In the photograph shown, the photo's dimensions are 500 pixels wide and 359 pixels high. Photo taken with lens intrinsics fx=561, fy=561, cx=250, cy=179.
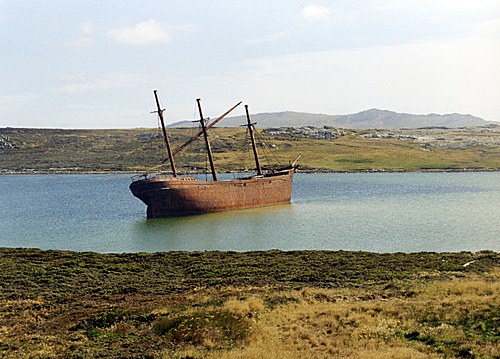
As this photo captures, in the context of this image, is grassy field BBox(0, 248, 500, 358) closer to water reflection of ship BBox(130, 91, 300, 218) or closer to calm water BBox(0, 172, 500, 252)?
calm water BBox(0, 172, 500, 252)

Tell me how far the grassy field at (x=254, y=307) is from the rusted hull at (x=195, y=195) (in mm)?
29264

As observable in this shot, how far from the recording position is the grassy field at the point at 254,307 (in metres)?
17.5

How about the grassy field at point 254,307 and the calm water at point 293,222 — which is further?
the calm water at point 293,222

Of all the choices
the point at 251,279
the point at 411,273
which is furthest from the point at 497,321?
the point at 251,279

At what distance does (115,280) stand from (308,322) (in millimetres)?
14834

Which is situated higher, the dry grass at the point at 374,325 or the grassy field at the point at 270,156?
the grassy field at the point at 270,156

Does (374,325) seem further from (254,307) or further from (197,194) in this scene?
(197,194)

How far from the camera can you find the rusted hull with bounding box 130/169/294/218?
67375 mm

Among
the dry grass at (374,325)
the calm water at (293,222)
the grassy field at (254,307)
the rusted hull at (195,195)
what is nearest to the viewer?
the dry grass at (374,325)

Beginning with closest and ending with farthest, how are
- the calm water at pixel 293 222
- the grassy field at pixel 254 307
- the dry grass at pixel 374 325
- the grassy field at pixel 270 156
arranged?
the dry grass at pixel 374 325
the grassy field at pixel 254 307
the calm water at pixel 293 222
the grassy field at pixel 270 156

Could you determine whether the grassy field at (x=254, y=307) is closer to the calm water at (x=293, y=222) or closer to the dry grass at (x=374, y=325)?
the dry grass at (x=374, y=325)

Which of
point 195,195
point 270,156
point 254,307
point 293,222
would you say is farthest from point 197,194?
point 270,156

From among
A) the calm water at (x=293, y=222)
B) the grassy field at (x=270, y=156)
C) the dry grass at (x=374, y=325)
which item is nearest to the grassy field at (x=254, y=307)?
the dry grass at (x=374, y=325)

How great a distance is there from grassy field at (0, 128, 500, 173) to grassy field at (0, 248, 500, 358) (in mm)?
106913
